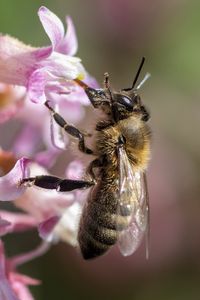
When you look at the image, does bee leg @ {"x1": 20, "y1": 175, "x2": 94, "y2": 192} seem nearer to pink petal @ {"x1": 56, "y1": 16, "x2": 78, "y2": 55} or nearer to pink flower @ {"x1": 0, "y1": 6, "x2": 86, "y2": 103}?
pink flower @ {"x1": 0, "y1": 6, "x2": 86, "y2": 103}

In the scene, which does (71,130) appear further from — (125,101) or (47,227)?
(47,227)

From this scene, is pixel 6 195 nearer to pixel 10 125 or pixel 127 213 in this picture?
pixel 127 213

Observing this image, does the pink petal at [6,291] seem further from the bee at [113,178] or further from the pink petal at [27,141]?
the pink petal at [27,141]

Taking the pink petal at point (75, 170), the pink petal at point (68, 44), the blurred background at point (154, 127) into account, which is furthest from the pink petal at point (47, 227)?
Answer: the blurred background at point (154, 127)

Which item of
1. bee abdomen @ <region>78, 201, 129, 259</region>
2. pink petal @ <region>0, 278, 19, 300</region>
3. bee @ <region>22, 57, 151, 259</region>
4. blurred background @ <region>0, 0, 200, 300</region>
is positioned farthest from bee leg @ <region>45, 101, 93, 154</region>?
blurred background @ <region>0, 0, 200, 300</region>

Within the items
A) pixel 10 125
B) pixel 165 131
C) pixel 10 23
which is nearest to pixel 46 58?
pixel 10 125

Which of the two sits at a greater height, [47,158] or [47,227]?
[47,158]

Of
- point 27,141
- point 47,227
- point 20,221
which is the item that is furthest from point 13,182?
point 27,141

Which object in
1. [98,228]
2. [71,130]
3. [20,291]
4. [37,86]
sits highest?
[37,86]
